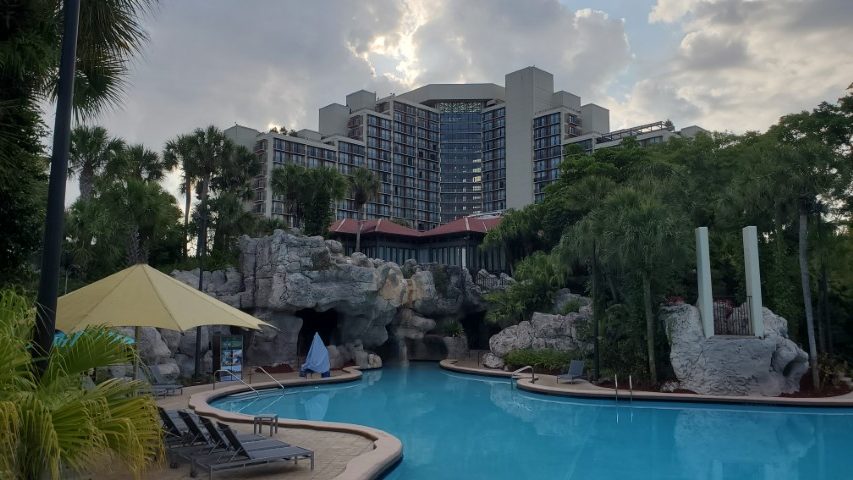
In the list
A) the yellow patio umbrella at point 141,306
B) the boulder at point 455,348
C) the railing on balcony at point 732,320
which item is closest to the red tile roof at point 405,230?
the boulder at point 455,348

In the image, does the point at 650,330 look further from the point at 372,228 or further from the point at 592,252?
the point at 372,228

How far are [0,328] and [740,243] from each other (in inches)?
919

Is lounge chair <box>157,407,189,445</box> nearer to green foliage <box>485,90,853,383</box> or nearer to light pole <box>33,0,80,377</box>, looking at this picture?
light pole <box>33,0,80,377</box>

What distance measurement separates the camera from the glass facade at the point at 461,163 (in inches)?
3693

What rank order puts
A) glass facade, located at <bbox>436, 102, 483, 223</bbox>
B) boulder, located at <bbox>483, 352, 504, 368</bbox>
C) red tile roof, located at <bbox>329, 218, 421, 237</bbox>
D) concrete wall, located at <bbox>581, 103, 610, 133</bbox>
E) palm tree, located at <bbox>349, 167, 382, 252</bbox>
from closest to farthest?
1. boulder, located at <bbox>483, 352, 504, 368</bbox>
2. palm tree, located at <bbox>349, 167, 382, 252</bbox>
3. red tile roof, located at <bbox>329, 218, 421, 237</bbox>
4. concrete wall, located at <bbox>581, 103, 610, 133</bbox>
5. glass facade, located at <bbox>436, 102, 483, 223</bbox>

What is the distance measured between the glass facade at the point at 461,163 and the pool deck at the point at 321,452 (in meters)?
80.3

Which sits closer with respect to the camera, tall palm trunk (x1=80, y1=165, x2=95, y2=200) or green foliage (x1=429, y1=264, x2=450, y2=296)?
tall palm trunk (x1=80, y1=165, x2=95, y2=200)

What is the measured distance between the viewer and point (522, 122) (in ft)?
265

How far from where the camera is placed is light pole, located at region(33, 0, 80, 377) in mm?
4629

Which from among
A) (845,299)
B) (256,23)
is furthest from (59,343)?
(845,299)

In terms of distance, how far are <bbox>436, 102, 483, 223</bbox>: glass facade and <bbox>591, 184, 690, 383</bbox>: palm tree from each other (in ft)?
245

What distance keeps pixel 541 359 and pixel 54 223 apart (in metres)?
19.7

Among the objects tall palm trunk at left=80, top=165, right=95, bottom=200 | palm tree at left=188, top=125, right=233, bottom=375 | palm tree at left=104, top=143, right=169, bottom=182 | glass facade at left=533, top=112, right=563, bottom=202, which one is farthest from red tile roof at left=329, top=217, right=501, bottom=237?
glass facade at left=533, top=112, right=563, bottom=202

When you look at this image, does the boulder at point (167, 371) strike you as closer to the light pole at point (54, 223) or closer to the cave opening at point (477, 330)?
the light pole at point (54, 223)
